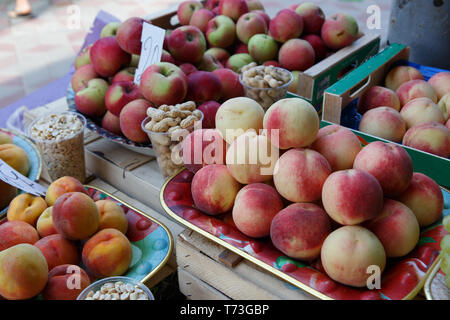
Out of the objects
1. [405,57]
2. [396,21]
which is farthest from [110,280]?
[396,21]

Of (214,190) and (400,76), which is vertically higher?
(400,76)

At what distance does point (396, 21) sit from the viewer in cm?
148

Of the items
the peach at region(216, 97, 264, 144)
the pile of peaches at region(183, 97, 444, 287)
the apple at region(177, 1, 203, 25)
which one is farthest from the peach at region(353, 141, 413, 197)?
the apple at region(177, 1, 203, 25)

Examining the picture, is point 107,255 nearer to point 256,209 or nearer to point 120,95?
point 256,209

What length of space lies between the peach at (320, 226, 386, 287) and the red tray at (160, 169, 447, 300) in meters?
0.02

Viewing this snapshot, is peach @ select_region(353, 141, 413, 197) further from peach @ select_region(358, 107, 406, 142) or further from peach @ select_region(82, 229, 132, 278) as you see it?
peach @ select_region(82, 229, 132, 278)

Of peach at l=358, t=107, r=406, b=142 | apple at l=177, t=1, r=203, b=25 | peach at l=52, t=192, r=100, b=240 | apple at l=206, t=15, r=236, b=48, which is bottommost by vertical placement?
peach at l=52, t=192, r=100, b=240

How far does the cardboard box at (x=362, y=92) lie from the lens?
→ 871mm

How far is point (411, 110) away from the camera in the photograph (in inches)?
41.8

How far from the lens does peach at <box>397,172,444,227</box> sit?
2.27 ft

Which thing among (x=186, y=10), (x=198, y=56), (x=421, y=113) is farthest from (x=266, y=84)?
(x=186, y=10)

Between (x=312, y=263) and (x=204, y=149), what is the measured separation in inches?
11.9

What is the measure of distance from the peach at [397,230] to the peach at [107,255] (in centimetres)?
45

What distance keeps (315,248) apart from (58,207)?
1.60 feet
